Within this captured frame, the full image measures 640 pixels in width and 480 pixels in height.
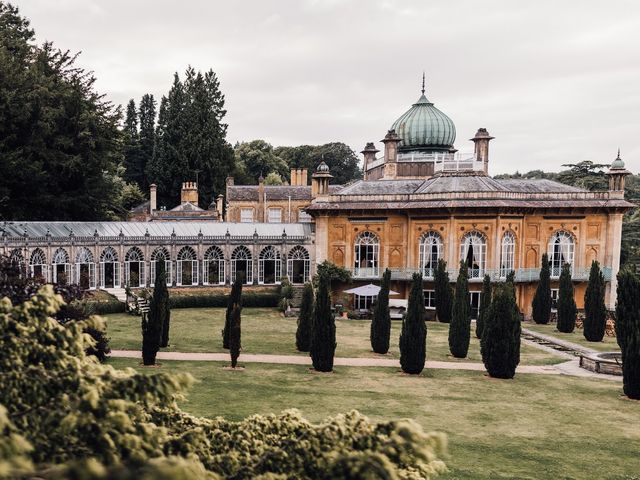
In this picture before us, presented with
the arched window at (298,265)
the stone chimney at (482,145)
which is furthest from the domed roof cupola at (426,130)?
the arched window at (298,265)

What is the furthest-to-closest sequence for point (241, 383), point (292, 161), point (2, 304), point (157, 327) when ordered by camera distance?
point (292, 161) < point (157, 327) < point (241, 383) < point (2, 304)

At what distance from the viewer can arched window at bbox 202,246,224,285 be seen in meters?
41.2

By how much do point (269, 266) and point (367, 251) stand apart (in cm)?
764

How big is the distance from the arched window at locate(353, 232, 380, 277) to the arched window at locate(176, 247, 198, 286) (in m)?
11.5

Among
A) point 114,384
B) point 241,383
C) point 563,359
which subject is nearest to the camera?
point 114,384

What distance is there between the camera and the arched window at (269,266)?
139ft

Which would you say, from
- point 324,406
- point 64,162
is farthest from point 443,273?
point 64,162

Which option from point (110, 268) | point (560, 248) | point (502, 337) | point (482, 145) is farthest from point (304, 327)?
point (482, 145)

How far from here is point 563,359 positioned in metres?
25.6

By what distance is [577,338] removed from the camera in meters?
31.7

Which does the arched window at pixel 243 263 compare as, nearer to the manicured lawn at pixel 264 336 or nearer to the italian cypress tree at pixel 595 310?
the manicured lawn at pixel 264 336

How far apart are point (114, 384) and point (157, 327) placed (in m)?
16.5

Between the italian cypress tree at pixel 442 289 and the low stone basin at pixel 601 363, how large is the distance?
1160cm

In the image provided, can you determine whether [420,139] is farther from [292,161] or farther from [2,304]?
[292,161]
